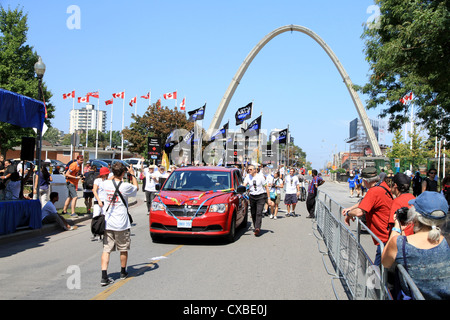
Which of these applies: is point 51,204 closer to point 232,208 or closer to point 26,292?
point 232,208

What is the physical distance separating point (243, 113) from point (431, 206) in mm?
35411

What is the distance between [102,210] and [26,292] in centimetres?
156

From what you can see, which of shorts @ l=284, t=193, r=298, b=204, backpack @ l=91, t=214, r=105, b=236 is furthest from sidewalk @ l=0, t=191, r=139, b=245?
shorts @ l=284, t=193, r=298, b=204

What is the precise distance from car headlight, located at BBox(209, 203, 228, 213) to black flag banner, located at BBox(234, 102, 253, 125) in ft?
92.9

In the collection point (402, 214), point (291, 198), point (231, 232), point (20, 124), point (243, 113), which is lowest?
point (231, 232)

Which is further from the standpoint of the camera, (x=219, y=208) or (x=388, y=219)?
(x=219, y=208)

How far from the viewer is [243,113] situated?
38531 mm

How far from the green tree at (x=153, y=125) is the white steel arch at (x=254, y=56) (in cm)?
503

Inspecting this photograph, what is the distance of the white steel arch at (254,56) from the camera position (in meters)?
54.0

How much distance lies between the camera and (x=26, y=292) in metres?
6.04

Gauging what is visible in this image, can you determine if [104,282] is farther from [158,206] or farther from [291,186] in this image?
[291,186]

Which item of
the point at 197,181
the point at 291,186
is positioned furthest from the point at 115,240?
the point at 291,186

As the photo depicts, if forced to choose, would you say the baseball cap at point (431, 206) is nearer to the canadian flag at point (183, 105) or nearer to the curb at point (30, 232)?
the curb at point (30, 232)
